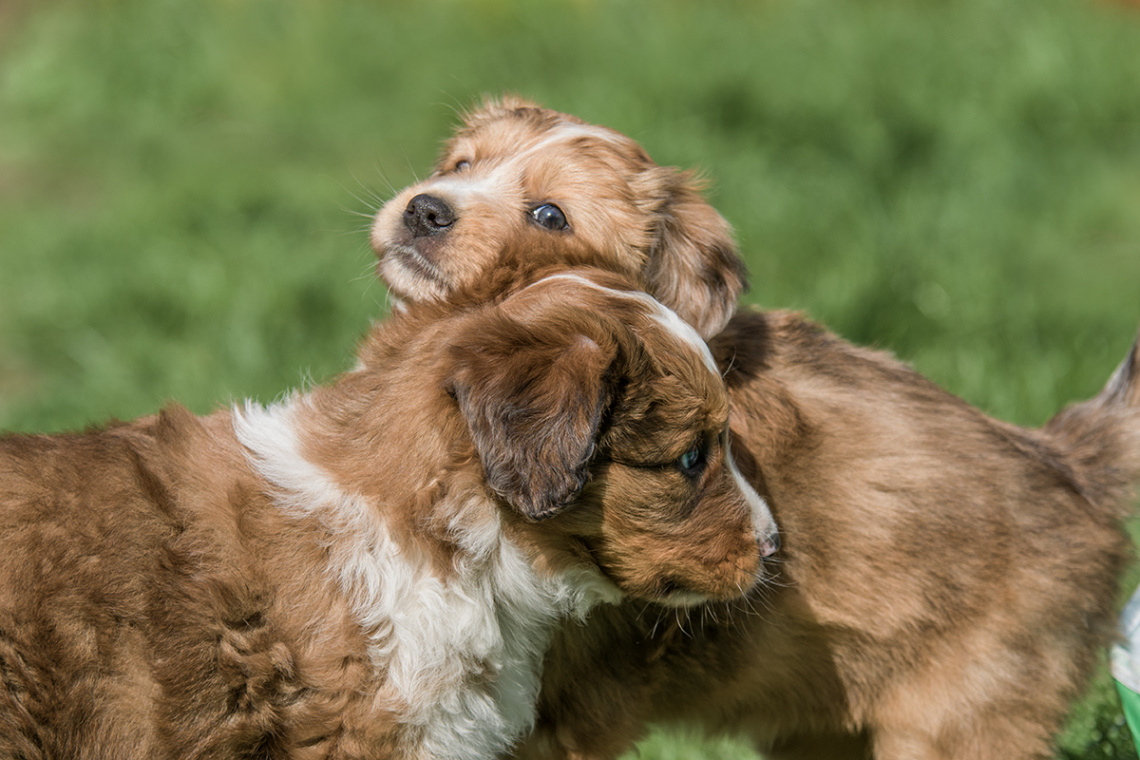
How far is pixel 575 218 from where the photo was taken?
156 inches

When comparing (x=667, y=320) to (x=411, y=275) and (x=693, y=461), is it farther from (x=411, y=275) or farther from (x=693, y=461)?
(x=411, y=275)

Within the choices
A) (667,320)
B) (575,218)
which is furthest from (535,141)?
(667,320)

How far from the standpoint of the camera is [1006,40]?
9.82 m

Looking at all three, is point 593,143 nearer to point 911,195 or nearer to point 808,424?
point 808,424

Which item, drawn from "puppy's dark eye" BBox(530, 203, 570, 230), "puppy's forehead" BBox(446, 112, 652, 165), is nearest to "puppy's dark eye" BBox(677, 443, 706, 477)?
"puppy's dark eye" BBox(530, 203, 570, 230)

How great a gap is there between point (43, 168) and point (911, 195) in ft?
22.6

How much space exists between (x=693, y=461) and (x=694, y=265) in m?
1.20

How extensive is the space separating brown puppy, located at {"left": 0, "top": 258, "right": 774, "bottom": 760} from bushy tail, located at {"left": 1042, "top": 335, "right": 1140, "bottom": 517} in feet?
4.69

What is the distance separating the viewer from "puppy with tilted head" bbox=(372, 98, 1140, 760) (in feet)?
11.3

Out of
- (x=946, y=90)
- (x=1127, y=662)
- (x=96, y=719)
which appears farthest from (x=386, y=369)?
(x=946, y=90)

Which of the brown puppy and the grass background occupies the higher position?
the grass background

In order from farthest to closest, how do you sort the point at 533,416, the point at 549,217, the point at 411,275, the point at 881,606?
the point at 549,217
the point at 411,275
the point at 881,606
the point at 533,416

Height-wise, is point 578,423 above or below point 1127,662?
above

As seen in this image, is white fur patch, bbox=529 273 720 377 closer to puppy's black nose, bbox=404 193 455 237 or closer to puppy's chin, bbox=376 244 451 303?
puppy's chin, bbox=376 244 451 303
